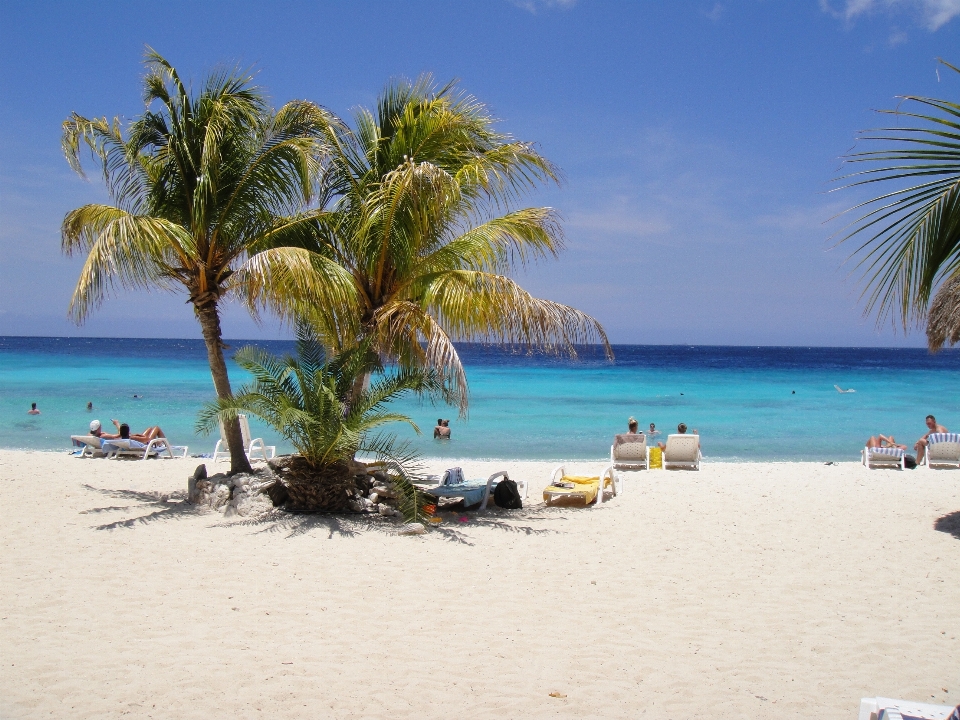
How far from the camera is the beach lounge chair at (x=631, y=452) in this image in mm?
12172

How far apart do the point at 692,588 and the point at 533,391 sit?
31.2 m

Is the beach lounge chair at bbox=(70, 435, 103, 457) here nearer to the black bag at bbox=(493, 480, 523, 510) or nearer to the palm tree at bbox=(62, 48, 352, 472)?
the palm tree at bbox=(62, 48, 352, 472)

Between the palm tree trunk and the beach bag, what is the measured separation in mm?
2299

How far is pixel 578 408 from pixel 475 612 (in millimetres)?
24266

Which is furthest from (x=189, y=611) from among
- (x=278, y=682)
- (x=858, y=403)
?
(x=858, y=403)

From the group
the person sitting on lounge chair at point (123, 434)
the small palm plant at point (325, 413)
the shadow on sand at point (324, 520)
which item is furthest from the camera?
the person sitting on lounge chair at point (123, 434)

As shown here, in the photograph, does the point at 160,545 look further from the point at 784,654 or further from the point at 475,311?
the point at 784,654

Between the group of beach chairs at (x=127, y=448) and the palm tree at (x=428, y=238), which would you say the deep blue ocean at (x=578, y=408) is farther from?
the group of beach chairs at (x=127, y=448)

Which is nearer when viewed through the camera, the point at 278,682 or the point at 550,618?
the point at 278,682

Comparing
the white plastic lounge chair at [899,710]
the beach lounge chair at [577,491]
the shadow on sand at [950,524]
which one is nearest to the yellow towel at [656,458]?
the beach lounge chair at [577,491]

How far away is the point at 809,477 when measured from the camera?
1127cm

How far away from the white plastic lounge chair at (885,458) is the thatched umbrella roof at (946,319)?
5.29 m

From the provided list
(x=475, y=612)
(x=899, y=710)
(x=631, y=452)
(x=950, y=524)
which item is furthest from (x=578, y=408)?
(x=899, y=710)

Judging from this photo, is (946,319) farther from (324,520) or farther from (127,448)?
(127,448)
